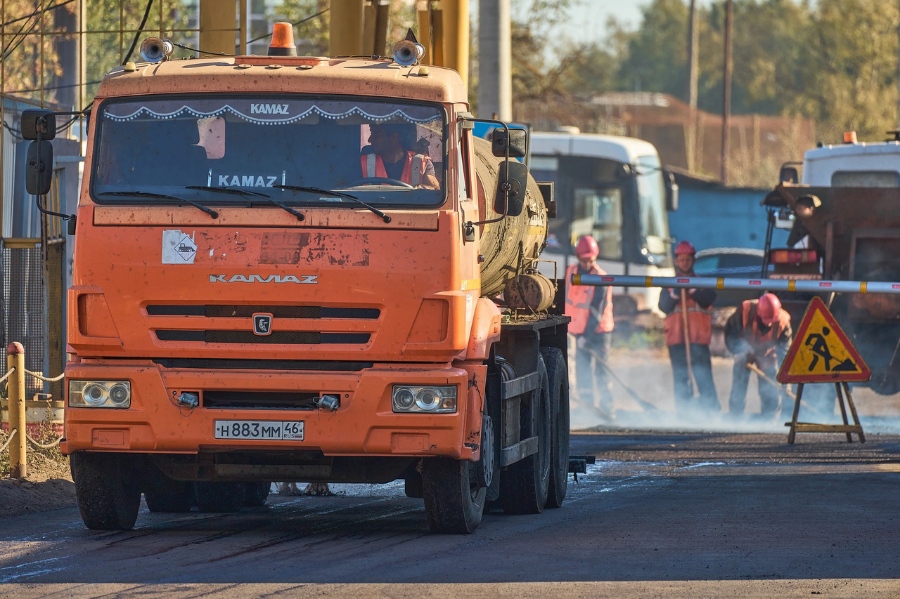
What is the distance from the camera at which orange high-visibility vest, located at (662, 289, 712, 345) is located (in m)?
22.2

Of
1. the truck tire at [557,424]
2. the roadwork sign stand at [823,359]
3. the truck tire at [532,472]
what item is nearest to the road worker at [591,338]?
the roadwork sign stand at [823,359]

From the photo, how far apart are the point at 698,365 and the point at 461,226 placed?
513 inches

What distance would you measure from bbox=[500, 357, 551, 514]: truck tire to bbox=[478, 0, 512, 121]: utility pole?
11011mm

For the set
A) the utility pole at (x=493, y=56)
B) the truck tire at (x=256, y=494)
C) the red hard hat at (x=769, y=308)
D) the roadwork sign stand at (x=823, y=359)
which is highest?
the utility pole at (x=493, y=56)

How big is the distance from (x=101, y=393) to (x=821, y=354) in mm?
10002

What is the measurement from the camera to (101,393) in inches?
374

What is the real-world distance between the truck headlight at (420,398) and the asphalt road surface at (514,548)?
0.79m

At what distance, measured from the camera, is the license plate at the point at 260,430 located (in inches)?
372

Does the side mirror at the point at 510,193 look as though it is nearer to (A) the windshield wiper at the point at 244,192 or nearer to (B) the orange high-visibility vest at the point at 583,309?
(A) the windshield wiper at the point at 244,192

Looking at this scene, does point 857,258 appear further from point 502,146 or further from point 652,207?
point 502,146

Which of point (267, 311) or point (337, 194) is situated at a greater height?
point (337, 194)

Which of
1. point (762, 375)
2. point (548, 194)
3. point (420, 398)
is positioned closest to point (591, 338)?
point (762, 375)

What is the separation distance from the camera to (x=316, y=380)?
9.37 meters

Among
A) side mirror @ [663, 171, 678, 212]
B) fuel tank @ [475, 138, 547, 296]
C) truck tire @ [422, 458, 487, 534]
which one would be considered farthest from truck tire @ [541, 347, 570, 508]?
side mirror @ [663, 171, 678, 212]
